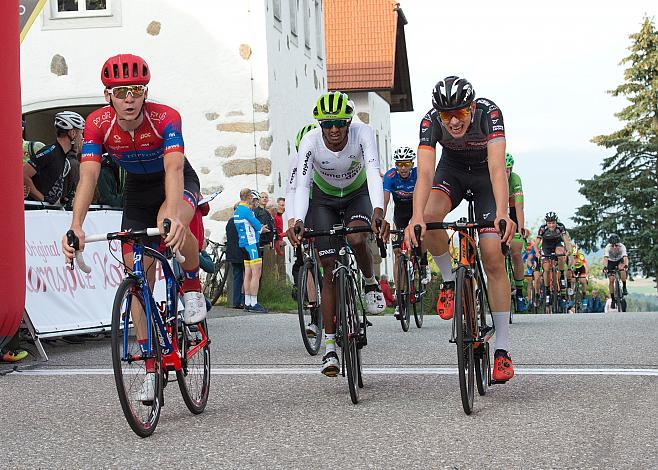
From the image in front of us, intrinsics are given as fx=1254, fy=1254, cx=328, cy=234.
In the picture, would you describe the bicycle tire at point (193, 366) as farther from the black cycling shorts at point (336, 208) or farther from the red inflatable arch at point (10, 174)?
the red inflatable arch at point (10, 174)

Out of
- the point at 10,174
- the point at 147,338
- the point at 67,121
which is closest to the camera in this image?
the point at 147,338

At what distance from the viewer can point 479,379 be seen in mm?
7629

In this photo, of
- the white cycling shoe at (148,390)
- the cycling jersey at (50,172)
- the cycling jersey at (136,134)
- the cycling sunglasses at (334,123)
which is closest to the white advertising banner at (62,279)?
the cycling jersey at (50,172)

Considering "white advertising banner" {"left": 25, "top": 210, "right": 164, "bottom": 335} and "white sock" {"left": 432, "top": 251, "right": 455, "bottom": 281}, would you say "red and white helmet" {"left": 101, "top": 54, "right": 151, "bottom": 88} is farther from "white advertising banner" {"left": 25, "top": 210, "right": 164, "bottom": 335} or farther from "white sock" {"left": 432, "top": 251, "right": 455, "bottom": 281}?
"white advertising banner" {"left": 25, "top": 210, "right": 164, "bottom": 335}

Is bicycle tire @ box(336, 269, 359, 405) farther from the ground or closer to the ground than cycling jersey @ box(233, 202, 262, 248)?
closer to the ground

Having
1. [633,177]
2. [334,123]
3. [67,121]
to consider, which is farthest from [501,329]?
[633,177]

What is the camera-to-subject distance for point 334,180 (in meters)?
9.23

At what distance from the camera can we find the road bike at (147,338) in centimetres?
642

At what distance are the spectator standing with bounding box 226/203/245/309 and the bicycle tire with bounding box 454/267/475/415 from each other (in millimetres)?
11839

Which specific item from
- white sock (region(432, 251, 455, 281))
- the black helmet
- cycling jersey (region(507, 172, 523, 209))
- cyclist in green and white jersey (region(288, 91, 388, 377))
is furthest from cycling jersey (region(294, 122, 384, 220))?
cycling jersey (region(507, 172, 523, 209))

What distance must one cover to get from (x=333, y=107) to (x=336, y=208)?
1.11m

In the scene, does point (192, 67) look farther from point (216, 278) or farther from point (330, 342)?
point (330, 342)

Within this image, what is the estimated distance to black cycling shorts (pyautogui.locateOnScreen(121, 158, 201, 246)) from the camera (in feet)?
24.7

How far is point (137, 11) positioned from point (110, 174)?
36.1 ft
